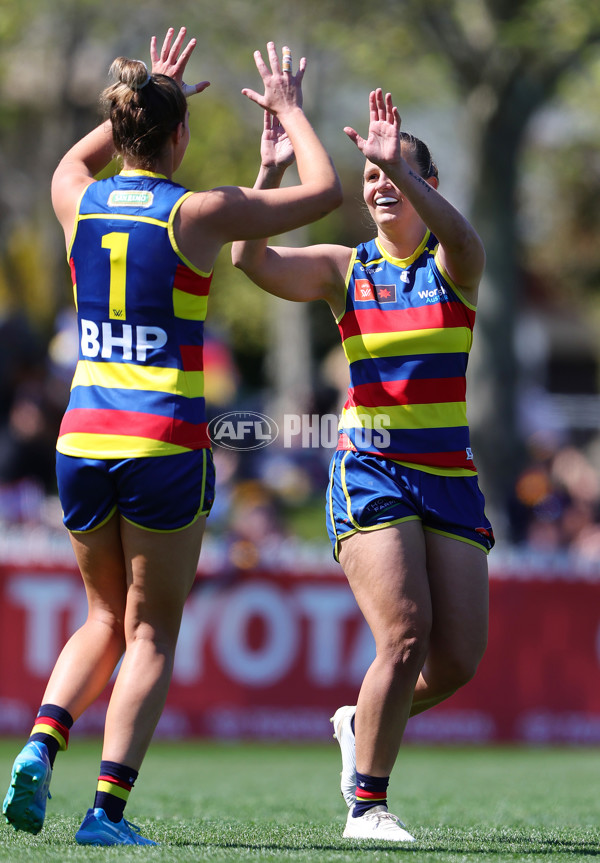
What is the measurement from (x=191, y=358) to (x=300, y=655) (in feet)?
21.2

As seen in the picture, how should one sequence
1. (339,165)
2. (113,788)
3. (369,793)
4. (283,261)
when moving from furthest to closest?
1. (339,165)
2. (283,261)
3. (369,793)
4. (113,788)

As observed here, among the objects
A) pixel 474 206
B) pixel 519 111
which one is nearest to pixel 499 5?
pixel 519 111

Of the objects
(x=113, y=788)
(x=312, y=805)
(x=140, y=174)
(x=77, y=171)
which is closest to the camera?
(x=113, y=788)

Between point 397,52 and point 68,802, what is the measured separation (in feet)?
37.5

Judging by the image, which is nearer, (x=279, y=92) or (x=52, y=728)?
(x=52, y=728)

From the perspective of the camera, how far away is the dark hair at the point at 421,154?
4320 mm

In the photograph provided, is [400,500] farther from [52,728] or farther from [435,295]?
[52,728]

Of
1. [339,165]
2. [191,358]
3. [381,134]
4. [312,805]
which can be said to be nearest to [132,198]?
[191,358]

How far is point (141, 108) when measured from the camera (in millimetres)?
3635

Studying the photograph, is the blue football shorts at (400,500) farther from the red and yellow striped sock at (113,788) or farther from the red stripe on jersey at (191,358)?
the red and yellow striped sock at (113,788)

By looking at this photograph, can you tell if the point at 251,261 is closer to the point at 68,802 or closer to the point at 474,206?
the point at 68,802

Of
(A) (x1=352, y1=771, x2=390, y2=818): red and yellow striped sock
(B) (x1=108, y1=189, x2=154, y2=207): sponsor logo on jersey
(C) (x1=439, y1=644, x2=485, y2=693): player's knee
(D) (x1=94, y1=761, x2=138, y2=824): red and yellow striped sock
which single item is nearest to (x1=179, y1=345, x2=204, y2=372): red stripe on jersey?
(B) (x1=108, y1=189, x2=154, y2=207): sponsor logo on jersey

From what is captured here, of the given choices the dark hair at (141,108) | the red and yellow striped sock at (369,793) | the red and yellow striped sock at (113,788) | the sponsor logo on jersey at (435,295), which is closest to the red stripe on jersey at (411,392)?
the sponsor logo on jersey at (435,295)

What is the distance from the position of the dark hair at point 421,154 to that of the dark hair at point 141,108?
38.0 inches
